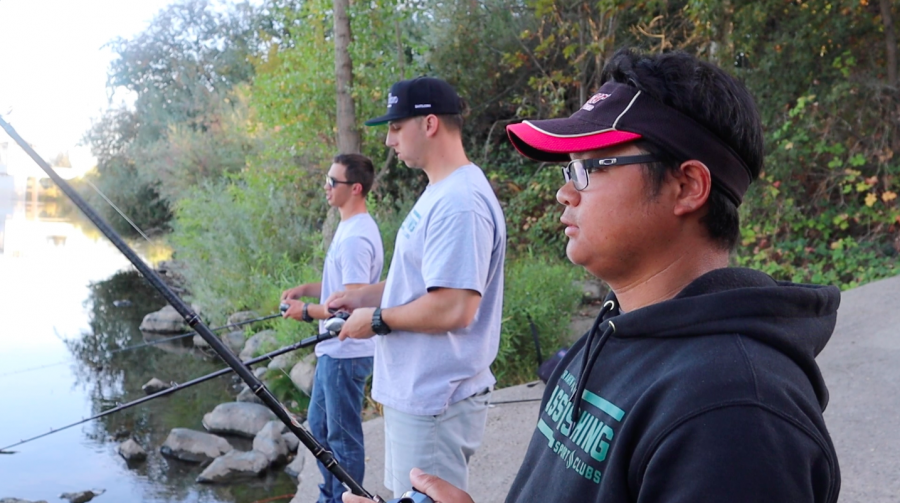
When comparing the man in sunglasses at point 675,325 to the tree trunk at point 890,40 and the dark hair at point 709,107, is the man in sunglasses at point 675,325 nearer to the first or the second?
the dark hair at point 709,107

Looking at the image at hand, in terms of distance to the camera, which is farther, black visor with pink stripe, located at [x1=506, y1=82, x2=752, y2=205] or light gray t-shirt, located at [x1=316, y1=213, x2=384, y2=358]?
light gray t-shirt, located at [x1=316, y1=213, x2=384, y2=358]

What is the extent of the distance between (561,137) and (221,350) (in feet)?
4.79

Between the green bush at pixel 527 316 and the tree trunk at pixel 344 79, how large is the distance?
247 cm

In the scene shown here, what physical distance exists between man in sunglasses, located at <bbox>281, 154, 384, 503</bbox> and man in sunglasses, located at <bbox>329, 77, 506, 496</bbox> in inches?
37.5

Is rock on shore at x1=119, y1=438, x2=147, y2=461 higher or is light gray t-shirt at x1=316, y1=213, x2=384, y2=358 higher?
light gray t-shirt at x1=316, y1=213, x2=384, y2=358

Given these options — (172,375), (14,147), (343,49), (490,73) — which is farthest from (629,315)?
(490,73)

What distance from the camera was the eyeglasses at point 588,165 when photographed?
4.13ft

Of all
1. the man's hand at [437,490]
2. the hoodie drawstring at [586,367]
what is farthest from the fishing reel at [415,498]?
the hoodie drawstring at [586,367]

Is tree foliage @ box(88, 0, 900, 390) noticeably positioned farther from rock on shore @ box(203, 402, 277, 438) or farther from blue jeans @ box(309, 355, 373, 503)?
blue jeans @ box(309, 355, 373, 503)

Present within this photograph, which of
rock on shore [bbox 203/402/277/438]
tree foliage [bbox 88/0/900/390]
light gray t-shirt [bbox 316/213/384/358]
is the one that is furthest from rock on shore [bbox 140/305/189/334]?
light gray t-shirt [bbox 316/213/384/358]

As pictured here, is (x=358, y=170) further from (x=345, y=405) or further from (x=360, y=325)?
(x=360, y=325)

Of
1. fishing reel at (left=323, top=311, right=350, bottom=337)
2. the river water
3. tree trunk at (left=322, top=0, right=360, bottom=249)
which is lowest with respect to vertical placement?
the river water

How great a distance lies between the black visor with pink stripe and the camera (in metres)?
1.22

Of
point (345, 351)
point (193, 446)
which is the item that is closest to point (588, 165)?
point (345, 351)
